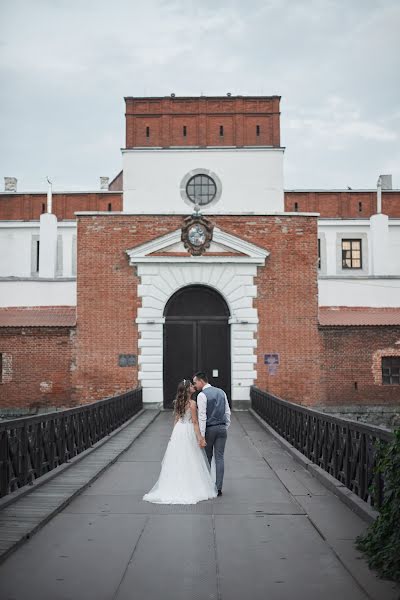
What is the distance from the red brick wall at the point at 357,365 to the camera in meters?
23.6

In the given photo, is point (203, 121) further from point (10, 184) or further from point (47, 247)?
point (10, 184)

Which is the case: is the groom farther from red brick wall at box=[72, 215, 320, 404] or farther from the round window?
the round window

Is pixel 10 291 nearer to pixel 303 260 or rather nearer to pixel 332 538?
pixel 303 260

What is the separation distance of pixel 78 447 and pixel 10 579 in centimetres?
716

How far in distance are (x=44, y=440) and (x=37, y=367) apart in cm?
1365

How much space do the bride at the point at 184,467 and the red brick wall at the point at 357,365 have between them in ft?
48.3

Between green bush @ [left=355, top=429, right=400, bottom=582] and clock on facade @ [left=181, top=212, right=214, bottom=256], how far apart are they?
18.0 meters

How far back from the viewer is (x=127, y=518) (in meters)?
7.73

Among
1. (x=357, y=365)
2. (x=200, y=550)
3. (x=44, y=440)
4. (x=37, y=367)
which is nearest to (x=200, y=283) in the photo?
(x=357, y=365)

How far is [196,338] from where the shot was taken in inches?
950

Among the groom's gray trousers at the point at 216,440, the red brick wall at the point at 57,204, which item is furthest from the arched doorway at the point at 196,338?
the red brick wall at the point at 57,204

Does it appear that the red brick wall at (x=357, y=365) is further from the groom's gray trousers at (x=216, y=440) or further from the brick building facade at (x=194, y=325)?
the groom's gray trousers at (x=216, y=440)

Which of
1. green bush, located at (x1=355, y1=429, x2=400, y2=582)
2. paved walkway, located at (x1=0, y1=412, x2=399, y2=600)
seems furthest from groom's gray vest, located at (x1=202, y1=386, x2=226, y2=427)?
green bush, located at (x1=355, y1=429, x2=400, y2=582)

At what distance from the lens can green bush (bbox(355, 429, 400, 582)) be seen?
5.46 metres
